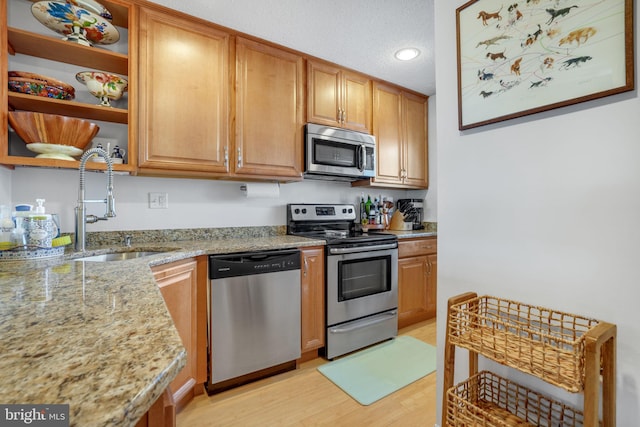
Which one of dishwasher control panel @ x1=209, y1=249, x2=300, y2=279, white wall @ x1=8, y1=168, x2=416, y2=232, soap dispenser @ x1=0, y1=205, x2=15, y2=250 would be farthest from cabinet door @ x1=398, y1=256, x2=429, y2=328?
soap dispenser @ x1=0, y1=205, x2=15, y2=250

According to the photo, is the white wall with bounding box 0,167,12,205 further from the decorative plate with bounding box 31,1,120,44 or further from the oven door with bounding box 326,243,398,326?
the oven door with bounding box 326,243,398,326

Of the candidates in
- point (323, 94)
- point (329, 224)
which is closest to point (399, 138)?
point (323, 94)

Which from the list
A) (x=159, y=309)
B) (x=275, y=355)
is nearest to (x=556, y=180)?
(x=159, y=309)

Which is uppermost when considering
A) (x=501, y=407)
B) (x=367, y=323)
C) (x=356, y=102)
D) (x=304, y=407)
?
(x=356, y=102)

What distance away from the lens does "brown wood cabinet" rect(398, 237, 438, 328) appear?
2.61 metres

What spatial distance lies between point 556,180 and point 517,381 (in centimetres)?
75

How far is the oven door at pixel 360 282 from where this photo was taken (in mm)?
2154

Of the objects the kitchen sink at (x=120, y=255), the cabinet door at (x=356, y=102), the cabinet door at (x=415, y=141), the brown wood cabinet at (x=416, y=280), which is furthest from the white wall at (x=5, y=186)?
the cabinet door at (x=415, y=141)

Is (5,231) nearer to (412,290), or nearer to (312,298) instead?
(312,298)

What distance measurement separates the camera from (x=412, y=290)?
2.68 m

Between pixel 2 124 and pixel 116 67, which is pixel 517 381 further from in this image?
pixel 116 67

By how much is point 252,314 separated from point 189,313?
0.38m

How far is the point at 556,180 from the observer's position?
98 cm

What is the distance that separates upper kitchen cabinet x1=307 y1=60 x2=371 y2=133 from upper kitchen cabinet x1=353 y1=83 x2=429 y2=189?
0.13 metres
